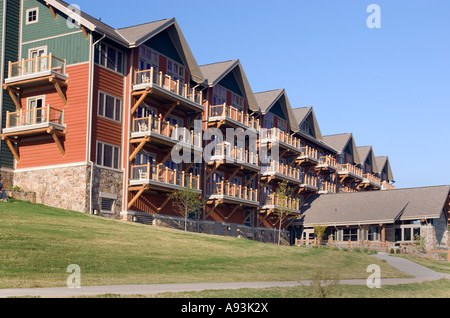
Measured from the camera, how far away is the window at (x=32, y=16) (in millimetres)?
39713

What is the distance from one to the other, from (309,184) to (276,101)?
1162 centimetres

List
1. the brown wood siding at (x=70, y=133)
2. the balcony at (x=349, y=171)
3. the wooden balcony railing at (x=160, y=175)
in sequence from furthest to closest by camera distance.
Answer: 1. the balcony at (x=349, y=171)
2. the wooden balcony railing at (x=160, y=175)
3. the brown wood siding at (x=70, y=133)

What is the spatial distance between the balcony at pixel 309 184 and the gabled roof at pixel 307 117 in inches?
214

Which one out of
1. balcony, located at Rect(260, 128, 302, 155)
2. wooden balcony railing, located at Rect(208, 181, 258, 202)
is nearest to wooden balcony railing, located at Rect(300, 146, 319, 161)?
balcony, located at Rect(260, 128, 302, 155)

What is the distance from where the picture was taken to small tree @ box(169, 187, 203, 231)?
133 ft

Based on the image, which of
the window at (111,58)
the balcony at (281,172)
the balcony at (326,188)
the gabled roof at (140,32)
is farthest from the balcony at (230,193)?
the balcony at (326,188)

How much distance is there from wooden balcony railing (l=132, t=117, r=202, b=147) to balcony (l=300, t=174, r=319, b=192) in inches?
922

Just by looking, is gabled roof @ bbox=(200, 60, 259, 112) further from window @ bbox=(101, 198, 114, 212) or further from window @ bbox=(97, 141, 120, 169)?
window @ bbox=(101, 198, 114, 212)

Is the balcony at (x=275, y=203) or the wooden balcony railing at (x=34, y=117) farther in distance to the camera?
the balcony at (x=275, y=203)

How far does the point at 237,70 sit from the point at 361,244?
19.3m

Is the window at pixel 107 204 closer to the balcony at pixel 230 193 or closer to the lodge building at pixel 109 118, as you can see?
the lodge building at pixel 109 118

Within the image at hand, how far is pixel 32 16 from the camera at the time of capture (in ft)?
131

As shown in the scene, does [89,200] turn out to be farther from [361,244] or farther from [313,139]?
[313,139]

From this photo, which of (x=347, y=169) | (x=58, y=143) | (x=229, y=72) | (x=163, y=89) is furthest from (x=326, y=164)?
(x=58, y=143)
